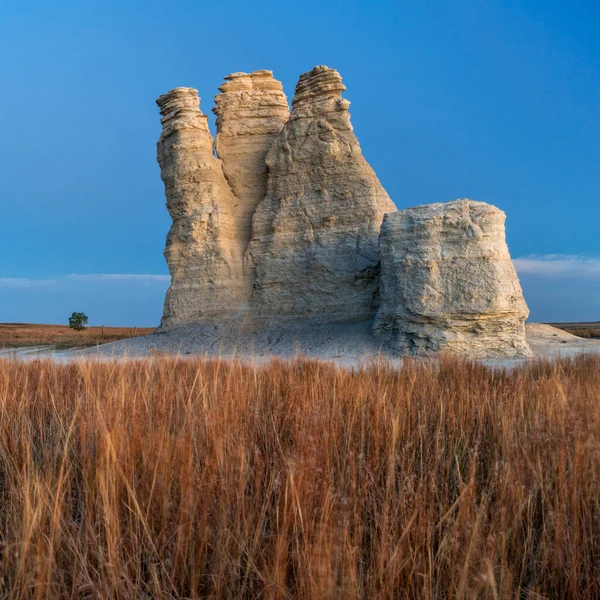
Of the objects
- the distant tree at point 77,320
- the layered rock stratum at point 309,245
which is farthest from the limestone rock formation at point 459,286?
the distant tree at point 77,320

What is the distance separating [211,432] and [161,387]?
Result: 7.27ft

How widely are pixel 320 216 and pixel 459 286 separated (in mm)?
6016

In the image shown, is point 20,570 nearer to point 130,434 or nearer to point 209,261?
point 130,434

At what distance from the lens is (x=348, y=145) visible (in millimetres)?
18141

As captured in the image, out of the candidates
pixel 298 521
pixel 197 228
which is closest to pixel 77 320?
pixel 197 228

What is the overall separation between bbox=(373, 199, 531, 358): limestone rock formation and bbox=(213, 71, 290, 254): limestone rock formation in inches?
327

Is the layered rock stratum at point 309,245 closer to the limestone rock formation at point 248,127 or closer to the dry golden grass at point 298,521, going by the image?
the limestone rock formation at point 248,127

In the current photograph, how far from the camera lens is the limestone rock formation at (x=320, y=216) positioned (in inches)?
692

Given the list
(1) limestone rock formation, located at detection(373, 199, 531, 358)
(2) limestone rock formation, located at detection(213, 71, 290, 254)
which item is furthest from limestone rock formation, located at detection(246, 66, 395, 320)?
(1) limestone rock formation, located at detection(373, 199, 531, 358)

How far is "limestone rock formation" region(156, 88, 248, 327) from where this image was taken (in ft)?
64.4

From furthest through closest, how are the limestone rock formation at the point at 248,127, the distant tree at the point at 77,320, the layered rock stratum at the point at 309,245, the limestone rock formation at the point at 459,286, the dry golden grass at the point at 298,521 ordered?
1. the distant tree at the point at 77,320
2. the limestone rock formation at the point at 248,127
3. the layered rock stratum at the point at 309,245
4. the limestone rock formation at the point at 459,286
5. the dry golden grass at the point at 298,521

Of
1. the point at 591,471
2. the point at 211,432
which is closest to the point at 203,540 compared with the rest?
the point at 211,432

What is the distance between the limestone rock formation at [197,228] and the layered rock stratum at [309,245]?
43 mm

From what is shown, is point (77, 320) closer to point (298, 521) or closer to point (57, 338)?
point (57, 338)
